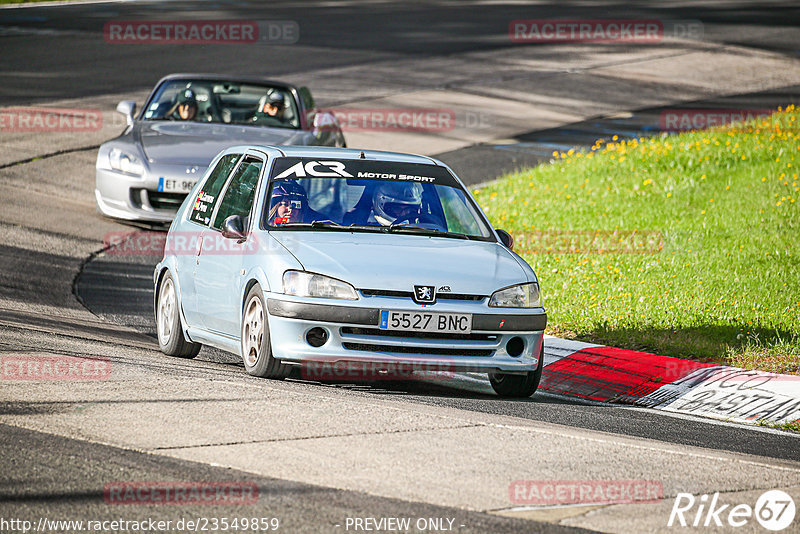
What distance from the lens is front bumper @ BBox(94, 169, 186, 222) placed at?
13.8 m

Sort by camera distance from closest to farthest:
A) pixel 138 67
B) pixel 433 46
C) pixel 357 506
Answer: pixel 357 506 < pixel 138 67 < pixel 433 46

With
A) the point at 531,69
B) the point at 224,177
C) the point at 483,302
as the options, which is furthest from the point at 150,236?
the point at 531,69

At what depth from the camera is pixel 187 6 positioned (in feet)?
132

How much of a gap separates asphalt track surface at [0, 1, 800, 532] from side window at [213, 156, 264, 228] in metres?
1.09

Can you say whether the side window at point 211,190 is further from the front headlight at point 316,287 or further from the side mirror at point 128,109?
the side mirror at point 128,109

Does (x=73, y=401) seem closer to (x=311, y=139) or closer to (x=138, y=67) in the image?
(x=311, y=139)

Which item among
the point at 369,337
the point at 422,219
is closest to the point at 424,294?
the point at 369,337

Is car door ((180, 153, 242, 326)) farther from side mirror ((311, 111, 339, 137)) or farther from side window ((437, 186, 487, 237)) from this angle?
side mirror ((311, 111, 339, 137))

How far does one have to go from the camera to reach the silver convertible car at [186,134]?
1381 cm

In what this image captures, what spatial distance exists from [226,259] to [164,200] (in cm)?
544

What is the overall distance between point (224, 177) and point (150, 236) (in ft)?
16.8

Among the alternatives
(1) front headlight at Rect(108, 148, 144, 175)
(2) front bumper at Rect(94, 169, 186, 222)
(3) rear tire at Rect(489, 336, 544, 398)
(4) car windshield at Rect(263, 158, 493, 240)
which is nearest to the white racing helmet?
(4) car windshield at Rect(263, 158, 493, 240)

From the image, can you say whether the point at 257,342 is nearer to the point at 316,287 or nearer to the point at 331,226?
the point at 316,287

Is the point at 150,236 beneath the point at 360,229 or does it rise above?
beneath
